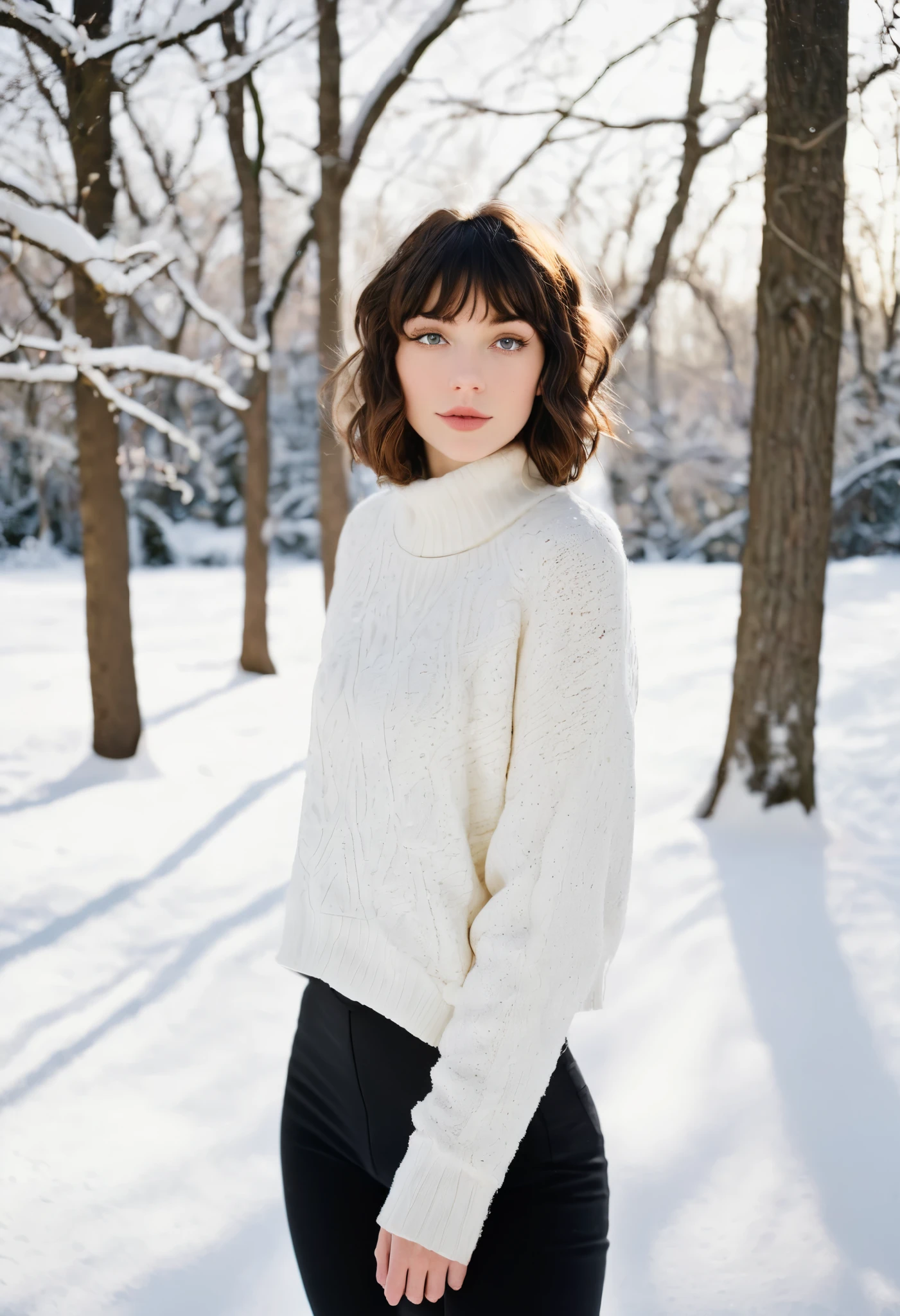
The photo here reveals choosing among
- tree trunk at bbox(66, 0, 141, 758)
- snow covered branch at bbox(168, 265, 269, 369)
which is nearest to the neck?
tree trunk at bbox(66, 0, 141, 758)

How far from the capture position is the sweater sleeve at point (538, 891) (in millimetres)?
982

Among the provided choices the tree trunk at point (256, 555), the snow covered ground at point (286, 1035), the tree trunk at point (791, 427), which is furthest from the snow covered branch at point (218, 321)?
the tree trunk at point (791, 427)

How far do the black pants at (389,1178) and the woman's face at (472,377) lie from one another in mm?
699

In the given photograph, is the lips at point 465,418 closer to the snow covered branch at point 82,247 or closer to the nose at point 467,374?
the nose at point 467,374

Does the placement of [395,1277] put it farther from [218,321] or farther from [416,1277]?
[218,321]

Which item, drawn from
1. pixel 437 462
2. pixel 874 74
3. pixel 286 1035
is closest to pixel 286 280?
pixel 874 74

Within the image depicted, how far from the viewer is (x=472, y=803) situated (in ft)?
3.76

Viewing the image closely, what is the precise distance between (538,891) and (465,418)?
1.82 ft

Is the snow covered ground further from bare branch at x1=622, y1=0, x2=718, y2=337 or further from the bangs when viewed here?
bare branch at x1=622, y1=0, x2=718, y2=337

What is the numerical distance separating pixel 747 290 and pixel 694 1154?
18.3 meters

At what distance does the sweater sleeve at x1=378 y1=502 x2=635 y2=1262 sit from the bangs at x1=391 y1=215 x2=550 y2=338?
279 mm

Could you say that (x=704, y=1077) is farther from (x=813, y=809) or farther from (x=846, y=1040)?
(x=813, y=809)

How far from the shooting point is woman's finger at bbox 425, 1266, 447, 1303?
992 millimetres

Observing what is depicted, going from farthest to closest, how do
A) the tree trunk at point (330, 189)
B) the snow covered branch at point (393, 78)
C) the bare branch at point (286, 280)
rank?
the bare branch at point (286, 280) < the tree trunk at point (330, 189) < the snow covered branch at point (393, 78)
